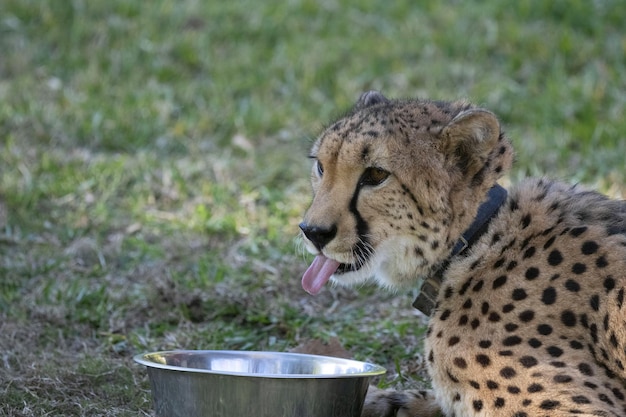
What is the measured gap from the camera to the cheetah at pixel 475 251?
2.89 m

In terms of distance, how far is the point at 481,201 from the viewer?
3211 mm

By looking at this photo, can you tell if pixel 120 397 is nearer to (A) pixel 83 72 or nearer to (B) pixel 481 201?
(B) pixel 481 201

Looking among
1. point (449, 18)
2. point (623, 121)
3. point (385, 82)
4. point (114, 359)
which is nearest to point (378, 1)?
point (449, 18)

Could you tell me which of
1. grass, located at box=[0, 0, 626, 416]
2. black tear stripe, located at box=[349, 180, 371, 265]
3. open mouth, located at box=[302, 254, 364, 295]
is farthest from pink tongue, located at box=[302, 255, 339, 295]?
grass, located at box=[0, 0, 626, 416]

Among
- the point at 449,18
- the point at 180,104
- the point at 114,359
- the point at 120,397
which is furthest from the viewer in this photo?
the point at 449,18

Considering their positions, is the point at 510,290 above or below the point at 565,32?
below

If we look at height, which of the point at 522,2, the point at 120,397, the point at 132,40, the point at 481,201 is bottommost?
the point at 120,397

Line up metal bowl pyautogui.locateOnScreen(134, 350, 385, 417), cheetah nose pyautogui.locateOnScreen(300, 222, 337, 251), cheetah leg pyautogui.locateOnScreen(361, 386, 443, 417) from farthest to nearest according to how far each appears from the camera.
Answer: cheetah leg pyautogui.locateOnScreen(361, 386, 443, 417), cheetah nose pyautogui.locateOnScreen(300, 222, 337, 251), metal bowl pyautogui.locateOnScreen(134, 350, 385, 417)

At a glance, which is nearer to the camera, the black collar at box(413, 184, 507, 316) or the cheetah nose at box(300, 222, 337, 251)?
the cheetah nose at box(300, 222, 337, 251)

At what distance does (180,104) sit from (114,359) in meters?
3.65

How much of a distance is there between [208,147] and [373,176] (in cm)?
392

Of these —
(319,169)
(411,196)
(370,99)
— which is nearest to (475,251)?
(411,196)

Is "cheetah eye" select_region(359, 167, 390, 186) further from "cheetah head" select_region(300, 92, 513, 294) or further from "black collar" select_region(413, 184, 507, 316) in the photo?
"black collar" select_region(413, 184, 507, 316)

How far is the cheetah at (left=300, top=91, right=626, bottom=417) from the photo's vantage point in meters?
2.89
